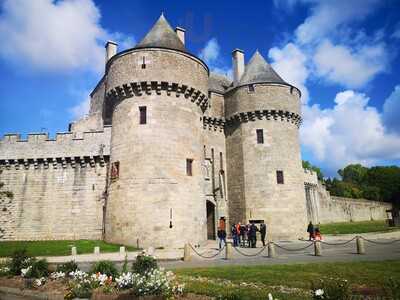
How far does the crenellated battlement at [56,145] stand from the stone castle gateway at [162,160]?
8 cm

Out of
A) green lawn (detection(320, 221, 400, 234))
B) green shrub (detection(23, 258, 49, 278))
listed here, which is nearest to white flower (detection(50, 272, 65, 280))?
green shrub (detection(23, 258, 49, 278))

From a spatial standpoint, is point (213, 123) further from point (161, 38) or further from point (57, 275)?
point (57, 275)

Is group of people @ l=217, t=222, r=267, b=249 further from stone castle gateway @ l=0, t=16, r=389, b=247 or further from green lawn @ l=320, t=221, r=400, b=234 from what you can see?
green lawn @ l=320, t=221, r=400, b=234

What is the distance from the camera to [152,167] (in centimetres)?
2164

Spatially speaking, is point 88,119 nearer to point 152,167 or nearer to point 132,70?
point 132,70

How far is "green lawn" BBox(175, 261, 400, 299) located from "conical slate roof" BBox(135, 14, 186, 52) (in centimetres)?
1669

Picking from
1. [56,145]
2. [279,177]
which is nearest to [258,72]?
[279,177]

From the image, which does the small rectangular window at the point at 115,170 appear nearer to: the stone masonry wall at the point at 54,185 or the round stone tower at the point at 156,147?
the round stone tower at the point at 156,147

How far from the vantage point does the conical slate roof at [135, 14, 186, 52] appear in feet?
79.2

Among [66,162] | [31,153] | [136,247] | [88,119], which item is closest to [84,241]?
[136,247]

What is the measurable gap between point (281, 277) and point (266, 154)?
17874 millimetres

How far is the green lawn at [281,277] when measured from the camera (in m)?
8.26

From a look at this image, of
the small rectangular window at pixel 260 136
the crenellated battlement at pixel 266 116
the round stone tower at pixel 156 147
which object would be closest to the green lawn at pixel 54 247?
the round stone tower at pixel 156 147

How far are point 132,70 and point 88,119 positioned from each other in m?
8.43
